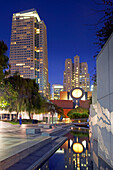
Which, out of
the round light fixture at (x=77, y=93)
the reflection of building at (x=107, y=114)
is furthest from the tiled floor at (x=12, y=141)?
the round light fixture at (x=77, y=93)

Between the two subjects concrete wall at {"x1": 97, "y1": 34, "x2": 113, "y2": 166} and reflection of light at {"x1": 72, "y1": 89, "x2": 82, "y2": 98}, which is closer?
concrete wall at {"x1": 97, "y1": 34, "x2": 113, "y2": 166}

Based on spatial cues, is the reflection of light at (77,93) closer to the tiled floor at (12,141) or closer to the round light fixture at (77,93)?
the round light fixture at (77,93)

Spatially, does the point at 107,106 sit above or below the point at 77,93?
below

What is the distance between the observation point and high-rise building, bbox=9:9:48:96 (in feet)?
520

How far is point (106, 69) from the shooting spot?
267 inches

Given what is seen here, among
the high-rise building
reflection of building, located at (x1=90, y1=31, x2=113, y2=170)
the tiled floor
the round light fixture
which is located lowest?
the tiled floor

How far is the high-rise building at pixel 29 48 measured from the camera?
15838cm

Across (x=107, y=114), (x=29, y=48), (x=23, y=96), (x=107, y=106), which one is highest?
(x=29, y=48)

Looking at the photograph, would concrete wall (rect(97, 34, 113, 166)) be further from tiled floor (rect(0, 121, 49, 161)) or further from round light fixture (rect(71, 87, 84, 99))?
round light fixture (rect(71, 87, 84, 99))

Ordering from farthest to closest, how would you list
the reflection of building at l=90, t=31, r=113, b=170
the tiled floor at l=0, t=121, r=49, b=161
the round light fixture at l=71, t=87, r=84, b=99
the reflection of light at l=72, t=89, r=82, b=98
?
the reflection of light at l=72, t=89, r=82, b=98
the round light fixture at l=71, t=87, r=84, b=99
the tiled floor at l=0, t=121, r=49, b=161
the reflection of building at l=90, t=31, r=113, b=170

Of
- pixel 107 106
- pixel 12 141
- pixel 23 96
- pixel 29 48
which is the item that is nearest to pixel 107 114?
pixel 107 106

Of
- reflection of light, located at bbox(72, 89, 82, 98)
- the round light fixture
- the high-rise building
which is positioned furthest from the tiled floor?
the high-rise building

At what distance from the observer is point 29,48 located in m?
Result: 161

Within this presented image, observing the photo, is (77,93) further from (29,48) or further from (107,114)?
(29,48)
